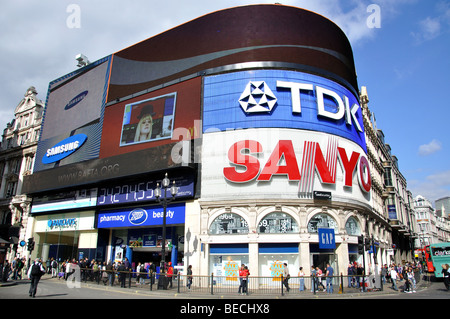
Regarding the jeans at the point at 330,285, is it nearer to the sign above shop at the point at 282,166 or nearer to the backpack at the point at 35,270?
the sign above shop at the point at 282,166

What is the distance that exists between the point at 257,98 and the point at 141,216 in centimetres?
1601

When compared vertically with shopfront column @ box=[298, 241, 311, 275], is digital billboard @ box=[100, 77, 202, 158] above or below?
above

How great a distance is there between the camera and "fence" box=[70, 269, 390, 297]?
67.1 feet

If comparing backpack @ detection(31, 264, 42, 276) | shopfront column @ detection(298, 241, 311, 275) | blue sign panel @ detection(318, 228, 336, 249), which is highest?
blue sign panel @ detection(318, 228, 336, 249)

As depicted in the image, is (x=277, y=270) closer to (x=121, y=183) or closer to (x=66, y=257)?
(x=121, y=183)

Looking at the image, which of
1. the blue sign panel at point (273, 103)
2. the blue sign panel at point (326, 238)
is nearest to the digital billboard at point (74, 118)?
the blue sign panel at point (273, 103)

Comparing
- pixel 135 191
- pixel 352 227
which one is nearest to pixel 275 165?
pixel 352 227

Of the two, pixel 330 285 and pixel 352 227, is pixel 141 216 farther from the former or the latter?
pixel 352 227

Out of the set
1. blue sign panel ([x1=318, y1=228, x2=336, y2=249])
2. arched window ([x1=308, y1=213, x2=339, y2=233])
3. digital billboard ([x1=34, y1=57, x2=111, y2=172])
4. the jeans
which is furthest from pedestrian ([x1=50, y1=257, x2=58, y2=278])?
the jeans

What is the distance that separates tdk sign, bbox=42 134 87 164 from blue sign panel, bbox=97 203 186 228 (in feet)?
33.4

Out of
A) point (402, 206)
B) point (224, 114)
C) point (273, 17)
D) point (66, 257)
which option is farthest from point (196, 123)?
point (402, 206)

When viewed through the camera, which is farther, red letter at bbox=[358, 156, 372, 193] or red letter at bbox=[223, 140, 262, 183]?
red letter at bbox=[358, 156, 372, 193]

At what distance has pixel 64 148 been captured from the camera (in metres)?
41.9

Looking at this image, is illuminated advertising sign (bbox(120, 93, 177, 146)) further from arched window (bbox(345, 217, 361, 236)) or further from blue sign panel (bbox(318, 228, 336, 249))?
arched window (bbox(345, 217, 361, 236))
